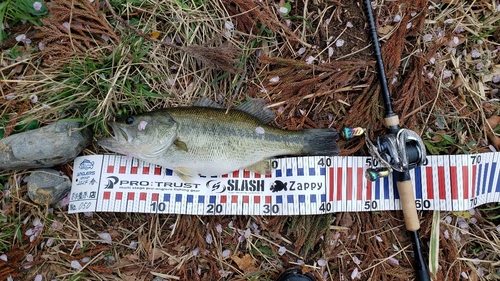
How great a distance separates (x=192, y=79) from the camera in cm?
405

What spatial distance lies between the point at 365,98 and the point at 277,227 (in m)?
1.86

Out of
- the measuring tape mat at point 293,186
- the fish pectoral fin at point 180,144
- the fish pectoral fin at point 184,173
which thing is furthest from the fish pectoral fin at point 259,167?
the fish pectoral fin at point 180,144

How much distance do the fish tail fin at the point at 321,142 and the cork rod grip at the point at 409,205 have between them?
2.76 feet

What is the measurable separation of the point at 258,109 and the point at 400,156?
1.64 meters

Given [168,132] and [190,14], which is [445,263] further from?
[190,14]

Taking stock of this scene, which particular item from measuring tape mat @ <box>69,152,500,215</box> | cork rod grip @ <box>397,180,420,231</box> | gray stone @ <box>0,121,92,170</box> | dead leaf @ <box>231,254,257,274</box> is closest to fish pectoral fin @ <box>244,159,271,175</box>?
measuring tape mat @ <box>69,152,500,215</box>

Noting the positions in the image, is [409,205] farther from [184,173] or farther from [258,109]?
[184,173]

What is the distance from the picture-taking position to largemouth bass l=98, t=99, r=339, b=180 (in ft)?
11.8

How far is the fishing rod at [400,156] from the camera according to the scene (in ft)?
12.1

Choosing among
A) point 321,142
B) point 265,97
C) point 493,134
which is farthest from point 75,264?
point 493,134

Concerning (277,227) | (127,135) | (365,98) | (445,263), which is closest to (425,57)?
(365,98)

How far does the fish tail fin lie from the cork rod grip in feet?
2.76

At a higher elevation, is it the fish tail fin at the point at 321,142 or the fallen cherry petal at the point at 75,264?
the fish tail fin at the point at 321,142

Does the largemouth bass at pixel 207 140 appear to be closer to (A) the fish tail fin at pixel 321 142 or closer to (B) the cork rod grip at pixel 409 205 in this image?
(A) the fish tail fin at pixel 321 142
